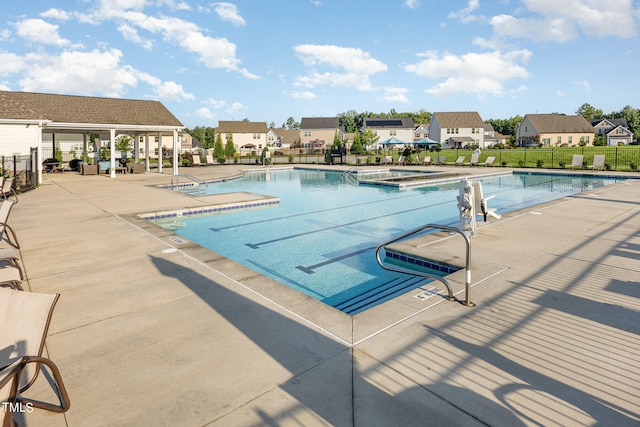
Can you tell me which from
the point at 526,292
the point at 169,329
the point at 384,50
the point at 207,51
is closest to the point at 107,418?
the point at 169,329

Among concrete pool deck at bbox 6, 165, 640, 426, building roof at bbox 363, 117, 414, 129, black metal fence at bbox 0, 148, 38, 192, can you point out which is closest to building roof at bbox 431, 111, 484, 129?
building roof at bbox 363, 117, 414, 129

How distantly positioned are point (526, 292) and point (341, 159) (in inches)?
1253

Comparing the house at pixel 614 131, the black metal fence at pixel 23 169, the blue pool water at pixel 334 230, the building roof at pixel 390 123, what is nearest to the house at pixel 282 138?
the building roof at pixel 390 123

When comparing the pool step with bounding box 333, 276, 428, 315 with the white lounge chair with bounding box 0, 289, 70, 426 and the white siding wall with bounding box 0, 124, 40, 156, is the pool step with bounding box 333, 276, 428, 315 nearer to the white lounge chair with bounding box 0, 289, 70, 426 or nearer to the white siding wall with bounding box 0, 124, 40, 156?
the white lounge chair with bounding box 0, 289, 70, 426

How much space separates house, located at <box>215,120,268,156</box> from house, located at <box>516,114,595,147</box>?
57587mm

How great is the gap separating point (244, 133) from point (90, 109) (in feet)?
194

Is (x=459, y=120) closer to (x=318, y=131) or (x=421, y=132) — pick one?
(x=421, y=132)

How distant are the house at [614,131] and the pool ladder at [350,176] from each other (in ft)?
286

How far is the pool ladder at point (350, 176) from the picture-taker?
934 inches

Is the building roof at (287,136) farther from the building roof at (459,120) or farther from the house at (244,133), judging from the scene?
the building roof at (459,120)

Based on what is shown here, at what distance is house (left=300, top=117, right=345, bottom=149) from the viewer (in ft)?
285

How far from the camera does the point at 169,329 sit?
3.98m

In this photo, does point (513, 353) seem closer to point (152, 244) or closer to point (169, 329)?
point (169, 329)

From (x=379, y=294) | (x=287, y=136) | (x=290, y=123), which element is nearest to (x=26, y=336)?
(x=379, y=294)
